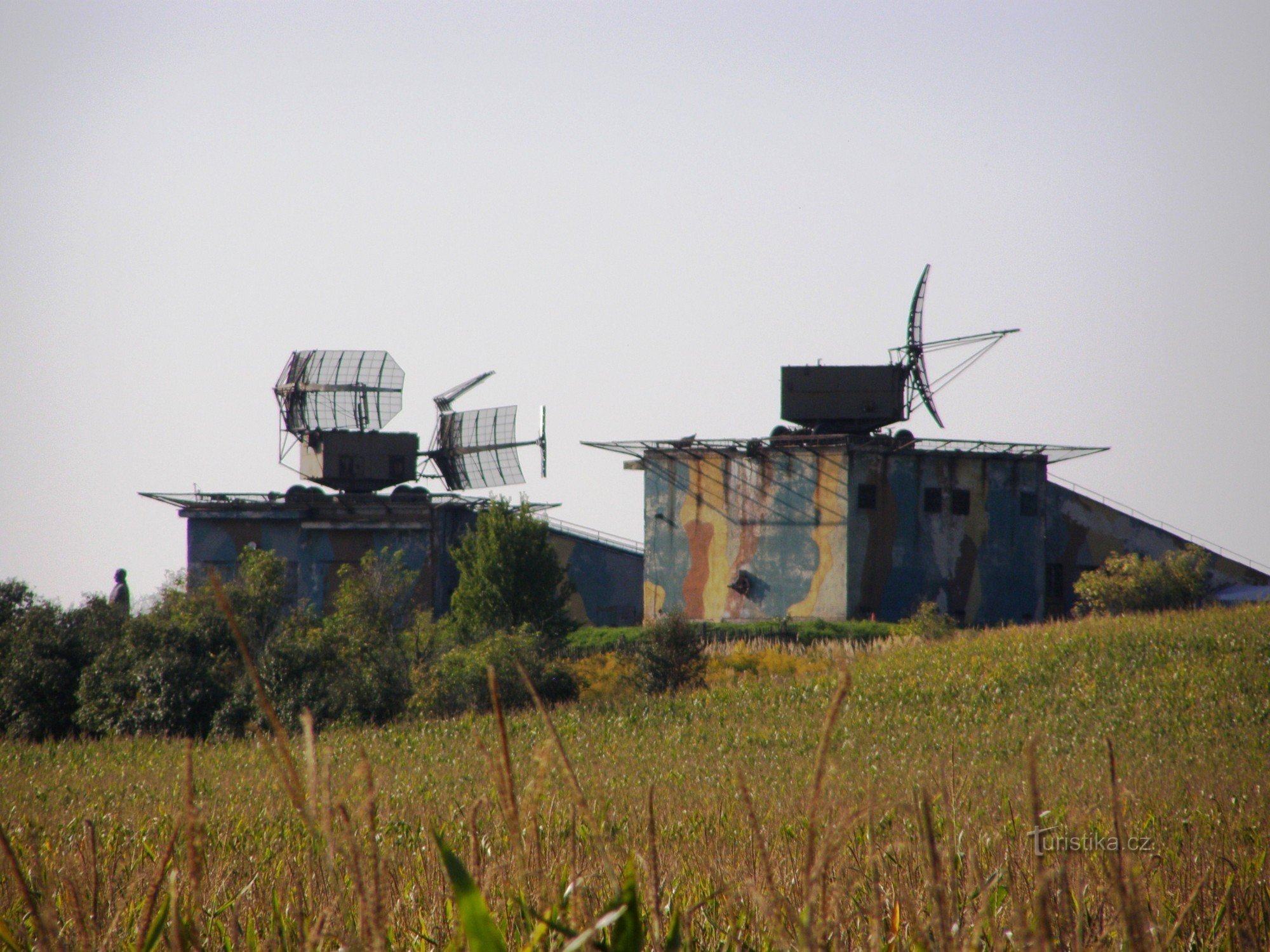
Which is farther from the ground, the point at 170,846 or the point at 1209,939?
the point at 170,846

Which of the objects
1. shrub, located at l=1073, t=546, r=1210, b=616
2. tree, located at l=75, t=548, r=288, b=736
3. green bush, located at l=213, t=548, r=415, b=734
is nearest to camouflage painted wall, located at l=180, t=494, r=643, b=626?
green bush, located at l=213, t=548, r=415, b=734

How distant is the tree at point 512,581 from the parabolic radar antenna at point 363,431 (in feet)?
23.7

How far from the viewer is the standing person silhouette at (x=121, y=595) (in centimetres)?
3771

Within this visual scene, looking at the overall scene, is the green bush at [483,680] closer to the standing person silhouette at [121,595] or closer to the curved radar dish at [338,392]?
the standing person silhouette at [121,595]

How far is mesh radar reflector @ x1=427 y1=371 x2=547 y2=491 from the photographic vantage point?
5531cm

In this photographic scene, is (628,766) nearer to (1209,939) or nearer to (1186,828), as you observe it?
(1186,828)

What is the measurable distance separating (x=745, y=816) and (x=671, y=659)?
71.9 feet

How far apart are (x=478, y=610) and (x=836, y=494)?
48.8 ft

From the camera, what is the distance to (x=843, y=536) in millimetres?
46062

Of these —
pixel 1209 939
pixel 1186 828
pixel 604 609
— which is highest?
pixel 1209 939

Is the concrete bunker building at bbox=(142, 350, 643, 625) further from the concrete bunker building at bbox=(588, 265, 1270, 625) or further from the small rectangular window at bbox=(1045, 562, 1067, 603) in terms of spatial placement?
the small rectangular window at bbox=(1045, 562, 1067, 603)

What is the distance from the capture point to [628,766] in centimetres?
2105

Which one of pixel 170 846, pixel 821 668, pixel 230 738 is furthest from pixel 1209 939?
pixel 821 668

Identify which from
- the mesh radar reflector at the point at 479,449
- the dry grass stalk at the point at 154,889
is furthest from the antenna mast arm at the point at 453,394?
the dry grass stalk at the point at 154,889
